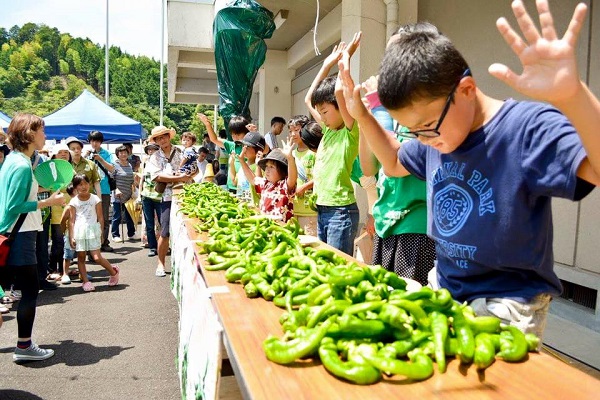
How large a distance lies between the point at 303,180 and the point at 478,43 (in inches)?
119

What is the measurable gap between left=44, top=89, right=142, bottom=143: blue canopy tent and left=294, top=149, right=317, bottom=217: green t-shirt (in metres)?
9.83

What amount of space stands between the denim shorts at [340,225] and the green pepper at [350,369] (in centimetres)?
279

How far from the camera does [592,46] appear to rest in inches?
198

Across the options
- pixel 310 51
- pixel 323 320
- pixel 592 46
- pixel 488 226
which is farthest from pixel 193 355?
pixel 310 51

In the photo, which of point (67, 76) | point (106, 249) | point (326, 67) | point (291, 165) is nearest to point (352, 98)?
point (326, 67)

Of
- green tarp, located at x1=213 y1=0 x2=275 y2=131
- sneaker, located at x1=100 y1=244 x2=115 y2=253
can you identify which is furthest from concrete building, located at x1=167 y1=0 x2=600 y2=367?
sneaker, located at x1=100 y1=244 x2=115 y2=253

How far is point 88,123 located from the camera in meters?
14.1

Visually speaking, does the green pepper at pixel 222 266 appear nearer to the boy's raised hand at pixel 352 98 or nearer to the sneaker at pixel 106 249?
the boy's raised hand at pixel 352 98

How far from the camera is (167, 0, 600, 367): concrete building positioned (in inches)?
198

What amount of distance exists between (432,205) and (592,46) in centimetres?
405

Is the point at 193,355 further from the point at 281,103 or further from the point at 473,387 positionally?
→ the point at 281,103

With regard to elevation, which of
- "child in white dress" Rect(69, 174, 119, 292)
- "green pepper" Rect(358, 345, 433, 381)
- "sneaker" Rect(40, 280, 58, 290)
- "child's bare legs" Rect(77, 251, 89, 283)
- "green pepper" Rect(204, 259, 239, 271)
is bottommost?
"sneaker" Rect(40, 280, 58, 290)

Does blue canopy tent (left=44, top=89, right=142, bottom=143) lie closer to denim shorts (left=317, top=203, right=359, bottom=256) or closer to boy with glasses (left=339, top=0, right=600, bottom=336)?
denim shorts (left=317, top=203, right=359, bottom=256)

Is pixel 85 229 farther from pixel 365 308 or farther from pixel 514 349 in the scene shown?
pixel 514 349
